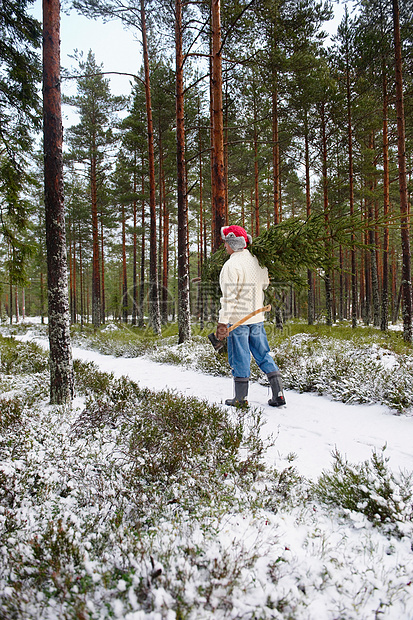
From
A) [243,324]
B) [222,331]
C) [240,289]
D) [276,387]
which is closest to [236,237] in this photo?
[240,289]

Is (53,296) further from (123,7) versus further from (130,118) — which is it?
(130,118)

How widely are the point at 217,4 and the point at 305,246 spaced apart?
746 centimetres

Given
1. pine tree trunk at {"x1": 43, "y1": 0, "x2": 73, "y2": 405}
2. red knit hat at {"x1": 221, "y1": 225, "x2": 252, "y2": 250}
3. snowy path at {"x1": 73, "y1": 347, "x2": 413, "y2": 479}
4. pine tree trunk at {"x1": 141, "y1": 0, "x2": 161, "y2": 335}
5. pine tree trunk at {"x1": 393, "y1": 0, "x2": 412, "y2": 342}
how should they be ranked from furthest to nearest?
pine tree trunk at {"x1": 141, "y1": 0, "x2": 161, "y2": 335} < pine tree trunk at {"x1": 393, "y1": 0, "x2": 412, "y2": 342} < pine tree trunk at {"x1": 43, "y1": 0, "x2": 73, "y2": 405} < red knit hat at {"x1": 221, "y1": 225, "x2": 252, "y2": 250} < snowy path at {"x1": 73, "y1": 347, "x2": 413, "y2": 479}

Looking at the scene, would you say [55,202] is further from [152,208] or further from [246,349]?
[152,208]

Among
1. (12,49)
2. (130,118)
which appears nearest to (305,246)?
(12,49)

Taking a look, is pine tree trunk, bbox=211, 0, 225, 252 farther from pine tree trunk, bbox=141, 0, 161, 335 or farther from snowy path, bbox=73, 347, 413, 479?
pine tree trunk, bbox=141, 0, 161, 335

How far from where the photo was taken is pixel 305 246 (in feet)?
13.9

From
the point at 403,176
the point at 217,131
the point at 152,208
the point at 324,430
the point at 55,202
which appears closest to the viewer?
the point at 324,430

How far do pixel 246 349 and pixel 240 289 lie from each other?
2.85 ft

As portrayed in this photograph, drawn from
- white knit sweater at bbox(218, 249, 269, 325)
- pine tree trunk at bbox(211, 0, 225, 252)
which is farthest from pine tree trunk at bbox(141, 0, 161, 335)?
white knit sweater at bbox(218, 249, 269, 325)

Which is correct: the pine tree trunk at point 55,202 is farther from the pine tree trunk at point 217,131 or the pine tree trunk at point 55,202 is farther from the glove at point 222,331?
the pine tree trunk at point 217,131

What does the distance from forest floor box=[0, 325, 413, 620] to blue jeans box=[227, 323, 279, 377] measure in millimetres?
623

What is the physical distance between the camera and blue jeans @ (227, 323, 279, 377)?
4.34m

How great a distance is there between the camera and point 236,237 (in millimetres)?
4527
